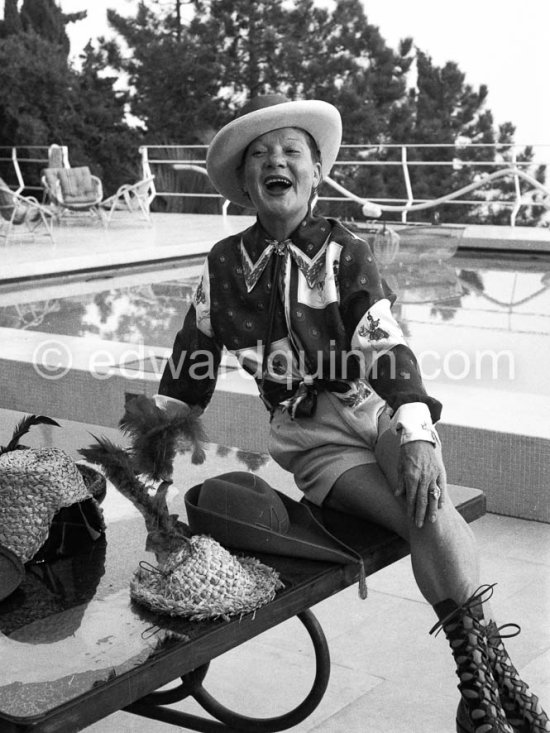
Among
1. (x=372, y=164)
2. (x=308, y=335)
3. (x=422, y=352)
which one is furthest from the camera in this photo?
(x=372, y=164)

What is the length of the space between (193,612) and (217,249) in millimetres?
816

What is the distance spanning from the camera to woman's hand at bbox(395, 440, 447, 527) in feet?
5.65

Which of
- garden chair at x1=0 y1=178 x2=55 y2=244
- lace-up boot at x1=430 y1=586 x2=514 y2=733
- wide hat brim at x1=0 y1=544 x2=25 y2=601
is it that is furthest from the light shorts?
garden chair at x1=0 y1=178 x2=55 y2=244

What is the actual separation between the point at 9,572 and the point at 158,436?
0.28 metres

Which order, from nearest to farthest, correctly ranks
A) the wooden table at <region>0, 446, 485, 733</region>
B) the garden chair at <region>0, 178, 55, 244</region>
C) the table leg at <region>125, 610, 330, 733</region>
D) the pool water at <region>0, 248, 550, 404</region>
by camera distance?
1. the wooden table at <region>0, 446, 485, 733</region>
2. the table leg at <region>125, 610, 330, 733</region>
3. the pool water at <region>0, 248, 550, 404</region>
4. the garden chair at <region>0, 178, 55, 244</region>

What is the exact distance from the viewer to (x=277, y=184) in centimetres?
195

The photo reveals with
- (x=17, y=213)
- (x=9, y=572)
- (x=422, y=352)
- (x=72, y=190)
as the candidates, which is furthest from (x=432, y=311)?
(x=72, y=190)

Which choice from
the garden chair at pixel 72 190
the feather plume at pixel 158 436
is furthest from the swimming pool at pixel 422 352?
the garden chair at pixel 72 190

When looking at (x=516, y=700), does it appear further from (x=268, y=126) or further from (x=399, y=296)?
(x=399, y=296)

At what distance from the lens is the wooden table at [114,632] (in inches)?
48.3

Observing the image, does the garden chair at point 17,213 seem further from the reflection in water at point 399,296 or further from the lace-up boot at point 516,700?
the lace-up boot at point 516,700

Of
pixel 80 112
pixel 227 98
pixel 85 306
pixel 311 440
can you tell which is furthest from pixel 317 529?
pixel 227 98

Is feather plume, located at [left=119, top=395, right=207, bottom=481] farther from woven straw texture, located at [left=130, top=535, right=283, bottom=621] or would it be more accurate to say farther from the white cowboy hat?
the white cowboy hat

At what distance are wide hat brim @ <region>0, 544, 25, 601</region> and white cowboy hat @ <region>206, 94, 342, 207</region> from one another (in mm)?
835
